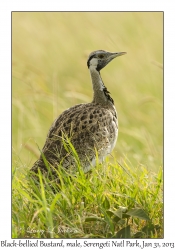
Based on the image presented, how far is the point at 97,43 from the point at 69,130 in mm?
6973

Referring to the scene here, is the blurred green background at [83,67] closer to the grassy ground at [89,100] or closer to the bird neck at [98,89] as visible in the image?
the grassy ground at [89,100]

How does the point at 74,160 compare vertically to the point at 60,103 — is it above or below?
below

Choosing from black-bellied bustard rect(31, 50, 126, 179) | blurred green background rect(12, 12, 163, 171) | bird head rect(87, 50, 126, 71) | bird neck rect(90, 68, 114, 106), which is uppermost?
blurred green background rect(12, 12, 163, 171)

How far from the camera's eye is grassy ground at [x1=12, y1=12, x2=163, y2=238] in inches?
248

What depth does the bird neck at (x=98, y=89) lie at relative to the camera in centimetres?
829

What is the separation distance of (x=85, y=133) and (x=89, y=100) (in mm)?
3074

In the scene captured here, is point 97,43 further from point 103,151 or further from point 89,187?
point 89,187

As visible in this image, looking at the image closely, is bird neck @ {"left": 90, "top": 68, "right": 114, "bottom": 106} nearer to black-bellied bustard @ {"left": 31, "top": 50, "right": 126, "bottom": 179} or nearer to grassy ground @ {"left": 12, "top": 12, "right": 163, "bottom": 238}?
black-bellied bustard @ {"left": 31, "top": 50, "right": 126, "bottom": 179}

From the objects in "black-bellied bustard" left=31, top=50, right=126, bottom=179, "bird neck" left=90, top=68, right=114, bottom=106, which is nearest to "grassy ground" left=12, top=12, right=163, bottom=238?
"black-bellied bustard" left=31, top=50, right=126, bottom=179

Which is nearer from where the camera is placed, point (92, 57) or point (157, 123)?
point (92, 57)

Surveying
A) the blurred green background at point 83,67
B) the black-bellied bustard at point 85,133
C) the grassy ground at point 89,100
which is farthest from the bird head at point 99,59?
the blurred green background at point 83,67

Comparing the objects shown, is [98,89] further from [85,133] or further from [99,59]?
[85,133]

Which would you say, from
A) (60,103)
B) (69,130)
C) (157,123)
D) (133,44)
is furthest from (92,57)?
(133,44)

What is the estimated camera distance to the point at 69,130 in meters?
7.66
